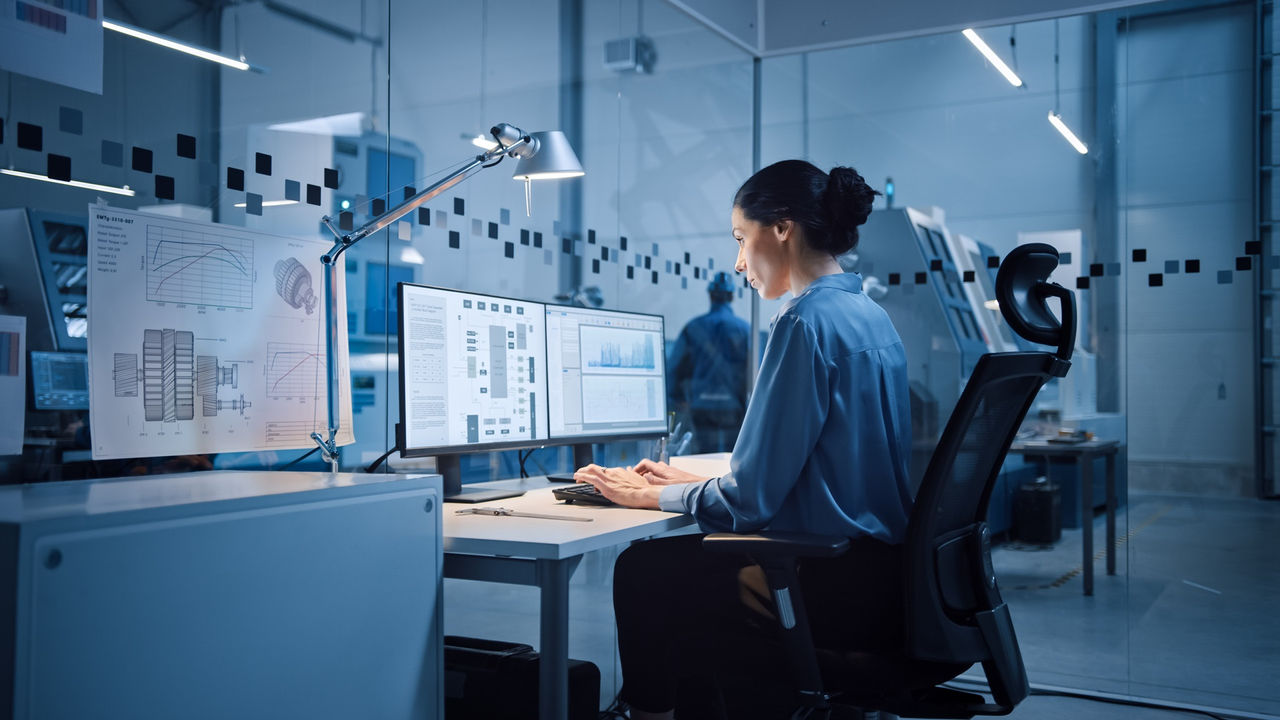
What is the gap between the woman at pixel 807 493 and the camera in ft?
5.63

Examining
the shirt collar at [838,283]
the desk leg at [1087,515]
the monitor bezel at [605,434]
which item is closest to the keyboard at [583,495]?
the monitor bezel at [605,434]

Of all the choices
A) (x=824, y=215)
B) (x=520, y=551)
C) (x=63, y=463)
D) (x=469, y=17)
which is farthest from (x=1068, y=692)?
(x=63, y=463)

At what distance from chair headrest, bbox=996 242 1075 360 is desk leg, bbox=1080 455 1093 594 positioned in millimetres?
2024

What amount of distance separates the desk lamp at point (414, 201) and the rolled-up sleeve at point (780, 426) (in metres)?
0.72

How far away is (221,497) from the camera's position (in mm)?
1283

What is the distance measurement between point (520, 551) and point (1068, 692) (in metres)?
2.48

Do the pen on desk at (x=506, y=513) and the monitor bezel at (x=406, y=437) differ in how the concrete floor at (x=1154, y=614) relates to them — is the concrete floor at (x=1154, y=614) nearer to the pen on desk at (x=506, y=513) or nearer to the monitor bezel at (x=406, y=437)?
the monitor bezel at (x=406, y=437)

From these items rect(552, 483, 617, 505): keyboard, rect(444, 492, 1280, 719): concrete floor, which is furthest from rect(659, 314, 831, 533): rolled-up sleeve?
rect(444, 492, 1280, 719): concrete floor

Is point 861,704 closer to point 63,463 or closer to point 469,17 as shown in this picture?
point 63,463

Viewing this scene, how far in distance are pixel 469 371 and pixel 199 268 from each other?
587mm

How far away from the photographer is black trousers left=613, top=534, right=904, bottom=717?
5.56ft

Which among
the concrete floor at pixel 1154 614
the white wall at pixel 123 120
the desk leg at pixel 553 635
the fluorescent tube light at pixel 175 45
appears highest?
the fluorescent tube light at pixel 175 45

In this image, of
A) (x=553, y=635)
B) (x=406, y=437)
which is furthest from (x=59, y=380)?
(x=553, y=635)

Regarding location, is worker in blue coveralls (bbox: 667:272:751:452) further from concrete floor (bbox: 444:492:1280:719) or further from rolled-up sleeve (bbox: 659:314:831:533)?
rolled-up sleeve (bbox: 659:314:831:533)
